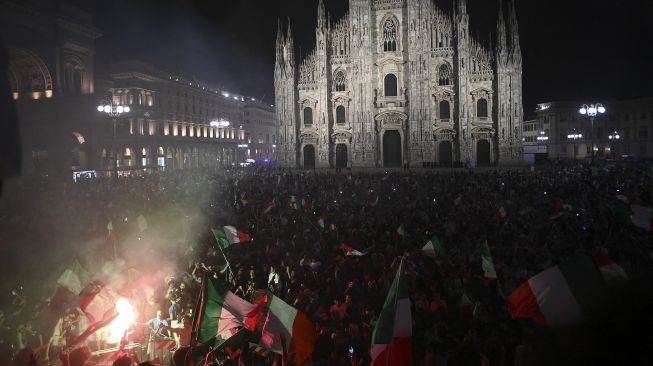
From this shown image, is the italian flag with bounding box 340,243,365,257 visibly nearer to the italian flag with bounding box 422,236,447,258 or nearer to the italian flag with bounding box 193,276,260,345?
the italian flag with bounding box 422,236,447,258

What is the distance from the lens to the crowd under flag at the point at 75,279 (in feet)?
30.6

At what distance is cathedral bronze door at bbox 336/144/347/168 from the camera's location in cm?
5228

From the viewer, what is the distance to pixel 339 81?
51781 millimetres

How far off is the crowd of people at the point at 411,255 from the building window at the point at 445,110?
86.1 ft

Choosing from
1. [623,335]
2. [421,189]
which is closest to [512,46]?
[421,189]

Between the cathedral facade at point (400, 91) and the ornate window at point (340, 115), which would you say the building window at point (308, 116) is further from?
the ornate window at point (340, 115)

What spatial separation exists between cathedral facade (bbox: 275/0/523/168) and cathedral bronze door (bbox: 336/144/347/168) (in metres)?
0.16

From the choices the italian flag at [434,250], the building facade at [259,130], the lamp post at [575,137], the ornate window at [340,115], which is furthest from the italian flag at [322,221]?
the lamp post at [575,137]

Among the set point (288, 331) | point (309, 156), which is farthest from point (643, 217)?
point (309, 156)

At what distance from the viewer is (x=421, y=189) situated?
25219mm

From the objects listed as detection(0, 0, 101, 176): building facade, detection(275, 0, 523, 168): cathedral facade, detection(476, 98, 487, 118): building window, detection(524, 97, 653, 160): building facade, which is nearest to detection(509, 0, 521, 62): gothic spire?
detection(275, 0, 523, 168): cathedral facade

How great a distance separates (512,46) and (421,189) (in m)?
30.5

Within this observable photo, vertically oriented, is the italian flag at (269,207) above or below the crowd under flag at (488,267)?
above

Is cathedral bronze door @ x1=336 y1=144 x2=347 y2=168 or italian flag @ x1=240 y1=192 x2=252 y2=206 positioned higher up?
cathedral bronze door @ x1=336 y1=144 x2=347 y2=168
